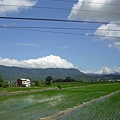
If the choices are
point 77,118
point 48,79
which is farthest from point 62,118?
point 48,79

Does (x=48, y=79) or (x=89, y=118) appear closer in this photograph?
(x=89, y=118)

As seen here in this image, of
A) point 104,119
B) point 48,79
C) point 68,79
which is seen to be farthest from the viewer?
point 68,79

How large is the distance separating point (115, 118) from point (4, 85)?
6334 cm

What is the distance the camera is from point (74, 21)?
11.5m

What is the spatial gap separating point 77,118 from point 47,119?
1541 mm

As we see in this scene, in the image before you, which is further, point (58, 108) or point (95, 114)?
point (58, 108)

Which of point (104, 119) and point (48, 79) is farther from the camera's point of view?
point (48, 79)

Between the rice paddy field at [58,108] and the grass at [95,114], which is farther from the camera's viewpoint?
the rice paddy field at [58,108]

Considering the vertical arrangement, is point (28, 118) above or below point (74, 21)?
below

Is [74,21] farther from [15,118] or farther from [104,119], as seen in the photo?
[15,118]

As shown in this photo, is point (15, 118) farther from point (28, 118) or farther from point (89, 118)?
point (89, 118)

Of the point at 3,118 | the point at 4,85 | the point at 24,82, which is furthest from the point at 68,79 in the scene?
the point at 3,118

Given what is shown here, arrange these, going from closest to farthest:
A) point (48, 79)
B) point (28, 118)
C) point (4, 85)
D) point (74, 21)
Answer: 1. point (74, 21)
2. point (28, 118)
3. point (4, 85)
4. point (48, 79)

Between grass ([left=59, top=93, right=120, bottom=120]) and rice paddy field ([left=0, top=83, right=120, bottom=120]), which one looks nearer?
grass ([left=59, top=93, right=120, bottom=120])
